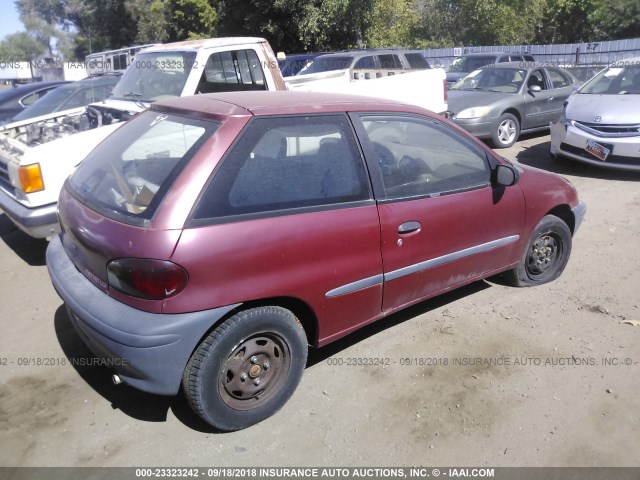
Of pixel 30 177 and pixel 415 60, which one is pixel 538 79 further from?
pixel 30 177

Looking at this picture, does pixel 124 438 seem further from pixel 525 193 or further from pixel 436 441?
pixel 525 193

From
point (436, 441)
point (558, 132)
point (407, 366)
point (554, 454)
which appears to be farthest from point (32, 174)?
point (558, 132)

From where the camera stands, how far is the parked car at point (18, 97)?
10852mm

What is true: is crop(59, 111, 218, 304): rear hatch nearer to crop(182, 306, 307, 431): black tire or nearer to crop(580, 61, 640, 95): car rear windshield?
crop(182, 306, 307, 431): black tire

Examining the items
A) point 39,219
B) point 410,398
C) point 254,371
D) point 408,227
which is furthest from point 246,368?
point 39,219

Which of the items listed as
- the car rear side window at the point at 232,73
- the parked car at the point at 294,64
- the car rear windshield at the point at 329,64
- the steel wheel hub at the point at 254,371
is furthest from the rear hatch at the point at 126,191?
the parked car at the point at 294,64

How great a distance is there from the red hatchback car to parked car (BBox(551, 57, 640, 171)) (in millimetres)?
4745

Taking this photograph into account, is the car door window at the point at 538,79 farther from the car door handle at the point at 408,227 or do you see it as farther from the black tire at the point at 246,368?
the black tire at the point at 246,368

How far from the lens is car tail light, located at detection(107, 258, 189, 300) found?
2.68 meters

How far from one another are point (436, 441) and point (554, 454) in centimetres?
61

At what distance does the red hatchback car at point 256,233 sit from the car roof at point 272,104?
0.04 feet

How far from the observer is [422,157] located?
380 centimetres

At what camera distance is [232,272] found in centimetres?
283

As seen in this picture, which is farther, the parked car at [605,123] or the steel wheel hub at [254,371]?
the parked car at [605,123]
